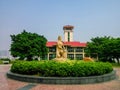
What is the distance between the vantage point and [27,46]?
39344 millimetres

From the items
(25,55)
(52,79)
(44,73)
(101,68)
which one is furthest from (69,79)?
(25,55)

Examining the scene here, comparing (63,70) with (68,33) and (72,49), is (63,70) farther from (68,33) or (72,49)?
(68,33)

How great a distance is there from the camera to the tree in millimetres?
39438

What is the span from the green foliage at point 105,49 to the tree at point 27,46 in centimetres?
1085

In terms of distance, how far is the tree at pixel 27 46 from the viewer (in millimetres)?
39438

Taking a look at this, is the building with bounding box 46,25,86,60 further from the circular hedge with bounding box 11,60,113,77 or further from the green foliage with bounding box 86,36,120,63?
the circular hedge with bounding box 11,60,113,77

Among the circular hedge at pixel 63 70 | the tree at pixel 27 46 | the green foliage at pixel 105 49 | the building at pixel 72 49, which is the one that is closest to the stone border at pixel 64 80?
the circular hedge at pixel 63 70

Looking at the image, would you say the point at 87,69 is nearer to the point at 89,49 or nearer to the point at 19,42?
the point at 19,42

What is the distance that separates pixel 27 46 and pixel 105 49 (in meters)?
15.2

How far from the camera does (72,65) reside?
11.8 metres

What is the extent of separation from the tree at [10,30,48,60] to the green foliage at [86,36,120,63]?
1085 centimetres

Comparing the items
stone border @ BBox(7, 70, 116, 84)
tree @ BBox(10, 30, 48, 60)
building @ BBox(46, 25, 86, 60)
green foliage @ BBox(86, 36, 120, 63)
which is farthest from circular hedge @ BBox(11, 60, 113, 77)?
building @ BBox(46, 25, 86, 60)

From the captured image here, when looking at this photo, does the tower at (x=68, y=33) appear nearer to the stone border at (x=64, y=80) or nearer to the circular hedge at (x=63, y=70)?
the circular hedge at (x=63, y=70)

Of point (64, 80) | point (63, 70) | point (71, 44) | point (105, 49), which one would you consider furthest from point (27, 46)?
point (64, 80)
